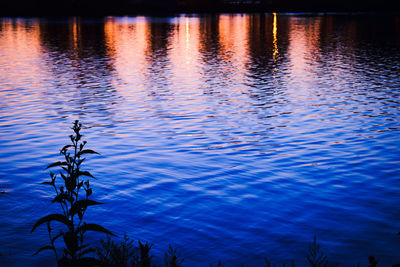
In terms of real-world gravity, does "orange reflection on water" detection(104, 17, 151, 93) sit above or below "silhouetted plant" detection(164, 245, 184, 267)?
above

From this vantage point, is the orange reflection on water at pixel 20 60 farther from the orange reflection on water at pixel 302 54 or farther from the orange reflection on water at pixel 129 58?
the orange reflection on water at pixel 302 54

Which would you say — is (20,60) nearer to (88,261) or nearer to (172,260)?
(172,260)

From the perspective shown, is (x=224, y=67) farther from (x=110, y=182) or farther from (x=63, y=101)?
(x=110, y=182)

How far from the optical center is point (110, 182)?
12.9 m

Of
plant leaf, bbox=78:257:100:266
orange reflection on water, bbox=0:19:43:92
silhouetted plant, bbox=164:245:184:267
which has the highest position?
orange reflection on water, bbox=0:19:43:92

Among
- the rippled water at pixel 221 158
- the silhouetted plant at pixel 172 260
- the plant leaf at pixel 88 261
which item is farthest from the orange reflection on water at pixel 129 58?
the plant leaf at pixel 88 261

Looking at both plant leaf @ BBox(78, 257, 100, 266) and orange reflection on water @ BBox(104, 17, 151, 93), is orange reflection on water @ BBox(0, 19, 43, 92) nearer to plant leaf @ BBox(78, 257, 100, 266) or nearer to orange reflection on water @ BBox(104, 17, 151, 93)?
orange reflection on water @ BBox(104, 17, 151, 93)

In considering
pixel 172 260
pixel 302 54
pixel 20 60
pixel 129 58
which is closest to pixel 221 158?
pixel 172 260

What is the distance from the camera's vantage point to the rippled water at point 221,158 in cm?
957

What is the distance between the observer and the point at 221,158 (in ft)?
49.2

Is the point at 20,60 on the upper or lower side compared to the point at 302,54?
lower

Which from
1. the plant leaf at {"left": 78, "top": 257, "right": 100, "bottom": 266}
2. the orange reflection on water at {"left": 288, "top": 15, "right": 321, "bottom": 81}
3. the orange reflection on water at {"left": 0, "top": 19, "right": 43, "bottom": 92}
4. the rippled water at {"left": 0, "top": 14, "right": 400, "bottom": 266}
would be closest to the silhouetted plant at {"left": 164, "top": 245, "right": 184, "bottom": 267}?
the rippled water at {"left": 0, "top": 14, "right": 400, "bottom": 266}

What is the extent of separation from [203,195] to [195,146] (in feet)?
15.7

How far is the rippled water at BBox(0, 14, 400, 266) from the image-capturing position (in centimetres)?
957
